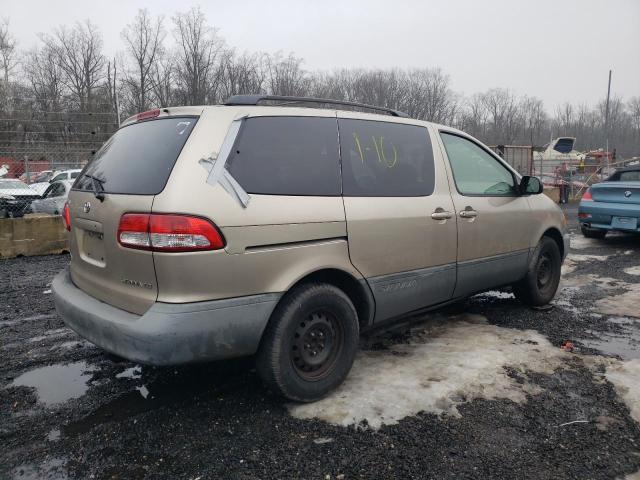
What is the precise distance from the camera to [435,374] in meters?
3.38

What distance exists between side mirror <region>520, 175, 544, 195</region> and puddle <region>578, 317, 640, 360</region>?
4.57 ft

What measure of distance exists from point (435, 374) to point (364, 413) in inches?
29.6

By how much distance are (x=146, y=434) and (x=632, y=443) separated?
8.80ft

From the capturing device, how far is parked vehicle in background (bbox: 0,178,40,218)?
11.1 m

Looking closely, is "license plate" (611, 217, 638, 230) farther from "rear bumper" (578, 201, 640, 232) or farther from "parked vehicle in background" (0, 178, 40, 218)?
"parked vehicle in background" (0, 178, 40, 218)

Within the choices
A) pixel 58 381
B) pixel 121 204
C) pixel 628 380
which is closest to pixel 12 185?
pixel 58 381

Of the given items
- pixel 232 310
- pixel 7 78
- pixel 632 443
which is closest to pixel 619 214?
pixel 632 443

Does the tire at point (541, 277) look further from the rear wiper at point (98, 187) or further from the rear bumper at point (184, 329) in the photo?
the rear wiper at point (98, 187)

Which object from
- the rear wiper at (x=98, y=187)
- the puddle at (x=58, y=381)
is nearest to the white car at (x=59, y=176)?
the puddle at (x=58, y=381)

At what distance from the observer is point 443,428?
2.72m

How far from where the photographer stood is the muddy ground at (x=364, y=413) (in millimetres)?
2416

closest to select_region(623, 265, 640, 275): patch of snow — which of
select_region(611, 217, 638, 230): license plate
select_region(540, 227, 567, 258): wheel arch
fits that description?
select_region(611, 217, 638, 230): license plate

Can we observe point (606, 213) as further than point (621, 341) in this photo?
Yes

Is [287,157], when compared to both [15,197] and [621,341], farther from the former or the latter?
[15,197]
